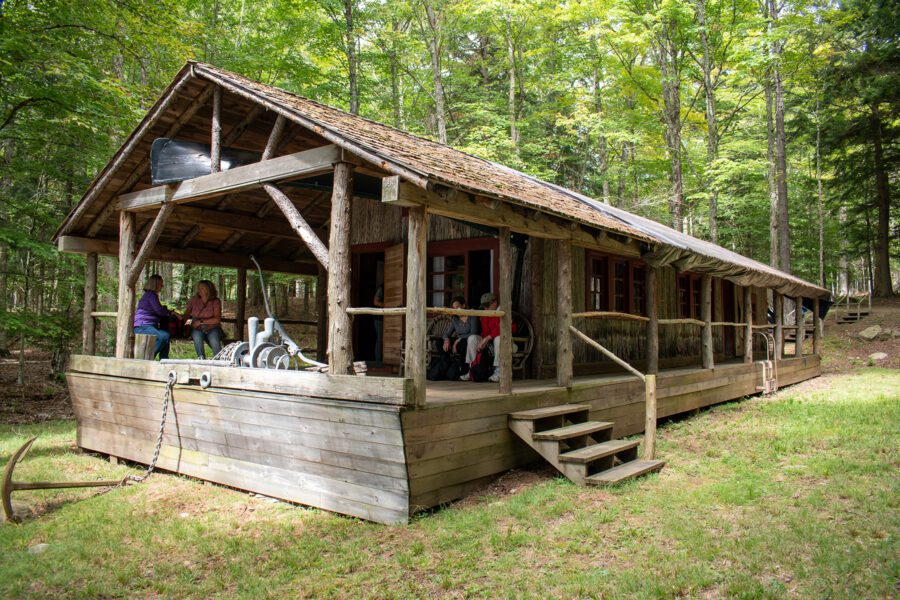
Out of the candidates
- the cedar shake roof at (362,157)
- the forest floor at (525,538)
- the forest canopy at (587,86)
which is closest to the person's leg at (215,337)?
the cedar shake roof at (362,157)

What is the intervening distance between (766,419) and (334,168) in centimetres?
804

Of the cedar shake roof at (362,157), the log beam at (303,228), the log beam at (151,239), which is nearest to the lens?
the cedar shake roof at (362,157)

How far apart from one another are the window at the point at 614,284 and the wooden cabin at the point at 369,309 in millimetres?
39

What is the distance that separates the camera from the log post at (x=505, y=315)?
642 cm

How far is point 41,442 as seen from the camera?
31.0 ft

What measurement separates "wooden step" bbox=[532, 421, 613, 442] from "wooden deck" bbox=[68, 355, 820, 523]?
1.27ft

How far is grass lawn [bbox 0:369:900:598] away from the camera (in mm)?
4109

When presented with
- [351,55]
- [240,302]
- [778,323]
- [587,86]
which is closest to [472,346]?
[240,302]

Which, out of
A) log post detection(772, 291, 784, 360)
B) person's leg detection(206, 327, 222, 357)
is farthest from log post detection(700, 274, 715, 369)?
person's leg detection(206, 327, 222, 357)

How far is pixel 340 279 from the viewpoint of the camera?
5660mm

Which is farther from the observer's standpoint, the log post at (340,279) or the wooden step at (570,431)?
the wooden step at (570,431)

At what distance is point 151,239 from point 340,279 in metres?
3.44

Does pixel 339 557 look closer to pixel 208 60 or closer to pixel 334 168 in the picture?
pixel 334 168

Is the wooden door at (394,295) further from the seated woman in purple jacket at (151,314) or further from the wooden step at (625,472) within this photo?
the wooden step at (625,472)
